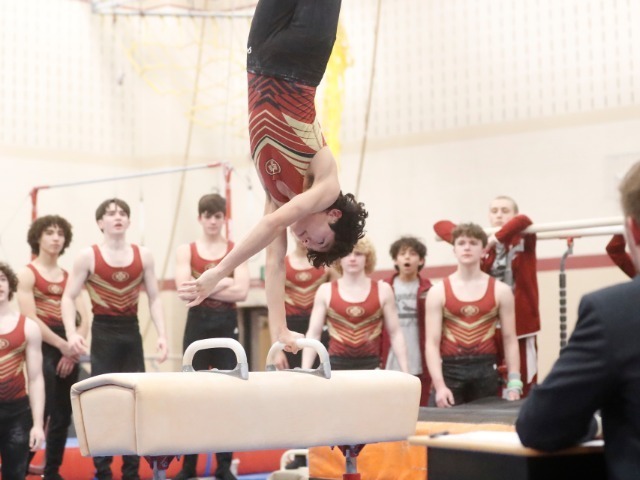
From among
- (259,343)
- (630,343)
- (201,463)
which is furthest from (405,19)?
(630,343)

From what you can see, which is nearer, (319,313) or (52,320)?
(319,313)

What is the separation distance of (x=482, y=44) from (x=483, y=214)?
5.51 ft

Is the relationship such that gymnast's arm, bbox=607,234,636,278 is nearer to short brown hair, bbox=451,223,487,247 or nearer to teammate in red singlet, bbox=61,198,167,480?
short brown hair, bbox=451,223,487,247

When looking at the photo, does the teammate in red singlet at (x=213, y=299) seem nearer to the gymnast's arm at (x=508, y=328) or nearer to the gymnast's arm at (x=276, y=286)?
the gymnast's arm at (x=508, y=328)

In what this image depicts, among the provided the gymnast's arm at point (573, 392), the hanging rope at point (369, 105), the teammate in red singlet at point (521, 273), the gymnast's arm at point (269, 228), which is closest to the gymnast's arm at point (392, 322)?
the teammate in red singlet at point (521, 273)

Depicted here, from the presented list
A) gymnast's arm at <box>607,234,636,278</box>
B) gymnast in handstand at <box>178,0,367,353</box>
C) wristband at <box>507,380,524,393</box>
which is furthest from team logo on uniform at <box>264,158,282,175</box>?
gymnast's arm at <box>607,234,636,278</box>

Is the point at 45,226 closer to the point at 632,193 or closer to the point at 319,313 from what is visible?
the point at 319,313

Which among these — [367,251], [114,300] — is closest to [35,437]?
[114,300]

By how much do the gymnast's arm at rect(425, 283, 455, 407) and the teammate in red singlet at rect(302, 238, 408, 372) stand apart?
1.08 feet

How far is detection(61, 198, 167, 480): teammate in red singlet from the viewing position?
21.2 ft

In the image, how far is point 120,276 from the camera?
653cm

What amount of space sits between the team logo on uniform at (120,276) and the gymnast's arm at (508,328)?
2533mm

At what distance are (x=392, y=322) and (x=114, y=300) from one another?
1.92 meters

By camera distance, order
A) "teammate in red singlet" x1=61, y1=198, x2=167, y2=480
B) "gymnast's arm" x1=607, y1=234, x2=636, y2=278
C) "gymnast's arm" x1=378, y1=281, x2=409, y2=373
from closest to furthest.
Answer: "gymnast's arm" x1=607, y1=234, x2=636, y2=278 → "gymnast's arm" x1=378, y1=281, x2=409, y2=373 → "teammate in red singlet" x1=61, y1=198, x2=167, y2=480
